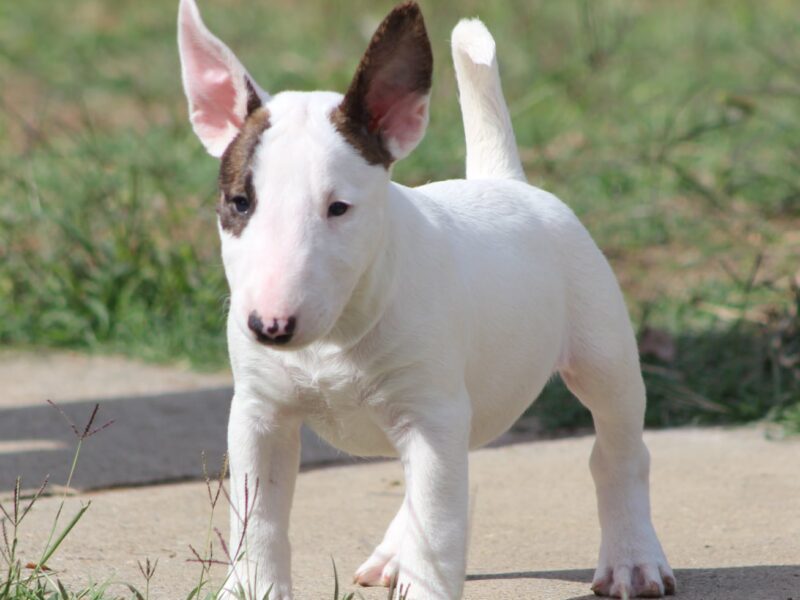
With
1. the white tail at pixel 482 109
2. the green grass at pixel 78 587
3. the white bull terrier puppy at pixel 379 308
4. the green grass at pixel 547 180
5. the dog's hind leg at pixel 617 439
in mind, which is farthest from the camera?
the green grass at pixel 547 180

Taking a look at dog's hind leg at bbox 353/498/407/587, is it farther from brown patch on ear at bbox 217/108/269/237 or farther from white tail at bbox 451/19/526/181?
brown patch on ear at bbox 217/108/269/237

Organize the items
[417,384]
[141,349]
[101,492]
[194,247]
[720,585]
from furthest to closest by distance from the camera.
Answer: [194,247]
[141,349]
[101,492]
[720,585]
[417,384]

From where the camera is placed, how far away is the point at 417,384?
3.02 metres

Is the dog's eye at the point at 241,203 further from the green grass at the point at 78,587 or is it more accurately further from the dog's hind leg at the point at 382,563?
the dog's hind leg at the point at 382,563

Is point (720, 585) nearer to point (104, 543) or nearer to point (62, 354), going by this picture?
point (104, 543)

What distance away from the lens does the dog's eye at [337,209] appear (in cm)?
279

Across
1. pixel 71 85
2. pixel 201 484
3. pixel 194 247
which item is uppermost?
pixel 71 85

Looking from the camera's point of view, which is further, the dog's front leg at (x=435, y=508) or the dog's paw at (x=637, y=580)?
the dog's paw at (x=637, y=580)

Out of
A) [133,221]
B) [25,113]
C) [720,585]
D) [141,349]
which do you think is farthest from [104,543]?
[25,113]

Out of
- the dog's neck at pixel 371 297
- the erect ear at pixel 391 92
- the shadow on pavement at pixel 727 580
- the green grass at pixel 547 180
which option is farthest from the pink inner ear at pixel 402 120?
the green grass at pixel 547 180

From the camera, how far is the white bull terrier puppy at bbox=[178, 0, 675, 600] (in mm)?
2773

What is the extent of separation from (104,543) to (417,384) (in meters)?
1.34

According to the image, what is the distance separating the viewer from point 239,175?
2.84 m

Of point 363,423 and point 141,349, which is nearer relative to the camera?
point 363,423
